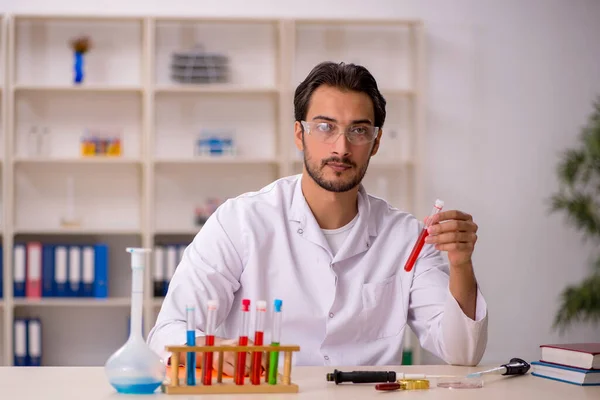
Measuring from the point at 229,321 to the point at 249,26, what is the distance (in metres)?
2.80

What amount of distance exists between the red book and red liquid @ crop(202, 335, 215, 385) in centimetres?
70

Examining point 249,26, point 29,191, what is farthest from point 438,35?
point 29,191

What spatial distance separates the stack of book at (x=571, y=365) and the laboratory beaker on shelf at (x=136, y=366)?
0.77 m

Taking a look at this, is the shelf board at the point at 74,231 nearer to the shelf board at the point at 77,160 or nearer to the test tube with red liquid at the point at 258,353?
the shelf board at the point at 77,160

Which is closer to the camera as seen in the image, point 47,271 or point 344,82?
point 344,82

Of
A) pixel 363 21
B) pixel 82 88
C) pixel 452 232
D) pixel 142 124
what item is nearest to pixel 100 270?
pixel 142 124

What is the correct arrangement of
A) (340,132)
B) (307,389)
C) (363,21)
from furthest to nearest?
(363,21) < (340,132) < (307,389)

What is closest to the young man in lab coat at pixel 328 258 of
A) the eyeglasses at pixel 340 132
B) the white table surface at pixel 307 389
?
the eyeglasses at pixel 340 132

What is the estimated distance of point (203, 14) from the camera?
4590mm

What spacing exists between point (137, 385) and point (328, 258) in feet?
2.62

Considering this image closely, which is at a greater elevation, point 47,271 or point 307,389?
point 47,271

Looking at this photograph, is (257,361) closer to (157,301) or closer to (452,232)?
(452,232)

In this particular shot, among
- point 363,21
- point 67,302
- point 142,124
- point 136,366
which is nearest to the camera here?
point 136,366

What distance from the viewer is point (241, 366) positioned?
1.43 m
